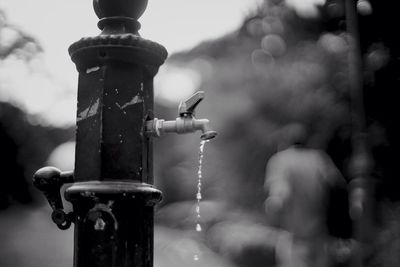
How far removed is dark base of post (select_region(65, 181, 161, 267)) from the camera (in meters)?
2.09

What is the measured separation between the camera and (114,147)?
2.19 meters

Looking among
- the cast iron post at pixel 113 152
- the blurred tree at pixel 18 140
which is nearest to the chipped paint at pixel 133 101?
the cast iron post at pixel 113 152

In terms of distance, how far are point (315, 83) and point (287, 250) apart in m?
3.14

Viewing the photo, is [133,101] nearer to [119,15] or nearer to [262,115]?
[119,15]

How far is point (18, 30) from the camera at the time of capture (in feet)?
54.1

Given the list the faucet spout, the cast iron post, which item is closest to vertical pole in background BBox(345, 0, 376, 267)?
the faucet spout

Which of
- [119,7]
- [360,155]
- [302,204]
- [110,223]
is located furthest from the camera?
[360,155]

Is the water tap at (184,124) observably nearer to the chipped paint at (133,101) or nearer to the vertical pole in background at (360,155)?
the chipped paint at (133,101)

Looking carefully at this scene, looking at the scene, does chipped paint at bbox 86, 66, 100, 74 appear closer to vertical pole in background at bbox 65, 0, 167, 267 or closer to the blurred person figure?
vertical pole in background at bbox 65, 0, 167, 267

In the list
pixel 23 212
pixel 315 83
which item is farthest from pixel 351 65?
pixel 23 212

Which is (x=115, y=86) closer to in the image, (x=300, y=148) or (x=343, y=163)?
(x=300, y=148)

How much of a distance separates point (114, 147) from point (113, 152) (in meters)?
0.02

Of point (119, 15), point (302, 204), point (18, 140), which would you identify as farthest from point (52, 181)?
point (18, 140)

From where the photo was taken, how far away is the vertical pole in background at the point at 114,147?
2.10m
